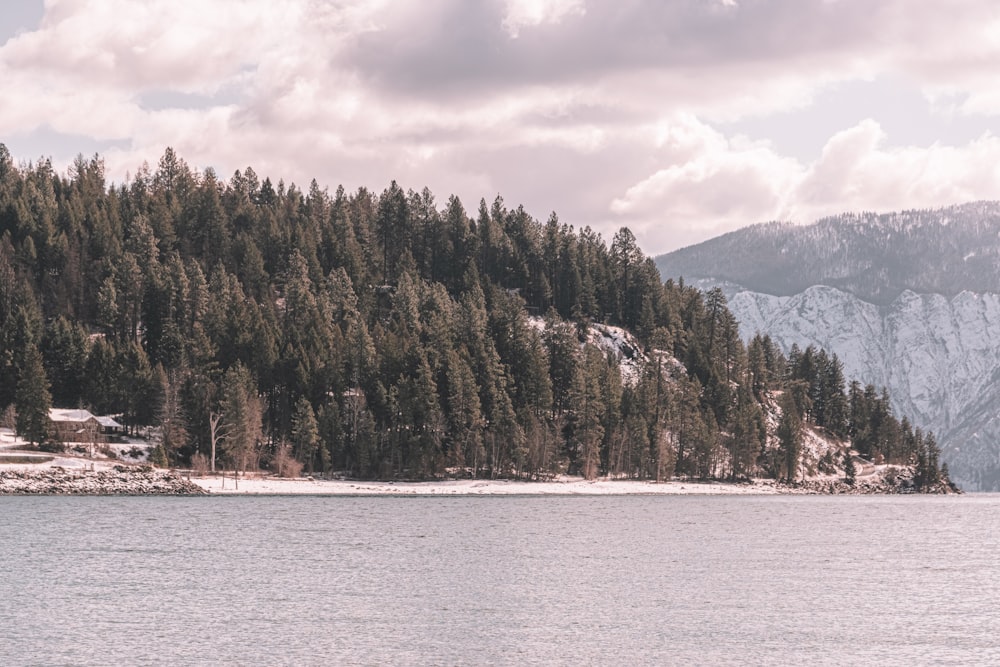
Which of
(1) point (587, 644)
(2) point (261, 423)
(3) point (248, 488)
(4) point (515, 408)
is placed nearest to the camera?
(1) point (587, 644)

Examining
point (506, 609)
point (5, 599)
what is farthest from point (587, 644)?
point (5, 599)

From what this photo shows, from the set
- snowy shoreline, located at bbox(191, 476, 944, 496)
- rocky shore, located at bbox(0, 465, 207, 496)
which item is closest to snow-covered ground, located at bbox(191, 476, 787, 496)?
snowy shoreline, located at bbox(191, 476, 944, 496)

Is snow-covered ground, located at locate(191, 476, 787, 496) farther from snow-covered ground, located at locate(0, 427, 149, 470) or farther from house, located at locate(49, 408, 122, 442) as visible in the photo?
house, located at locate(49, 408, 122, 442)

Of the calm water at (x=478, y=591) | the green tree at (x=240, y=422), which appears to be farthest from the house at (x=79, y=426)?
the calm water at (x=478, y=591)

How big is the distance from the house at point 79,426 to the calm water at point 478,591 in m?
42.1

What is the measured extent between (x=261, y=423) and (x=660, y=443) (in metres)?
66.7

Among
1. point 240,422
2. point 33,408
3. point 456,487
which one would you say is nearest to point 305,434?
point 240,422

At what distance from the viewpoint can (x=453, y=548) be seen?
88312mm

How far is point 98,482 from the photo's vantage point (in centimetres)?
14975

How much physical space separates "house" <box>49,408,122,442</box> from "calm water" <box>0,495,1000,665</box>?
4214 centimetres

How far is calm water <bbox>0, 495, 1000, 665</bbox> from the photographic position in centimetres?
4866

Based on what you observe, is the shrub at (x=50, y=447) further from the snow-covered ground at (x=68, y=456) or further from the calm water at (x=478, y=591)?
the calm water at (x=478, y=591)

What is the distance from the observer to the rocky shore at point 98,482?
144000mm

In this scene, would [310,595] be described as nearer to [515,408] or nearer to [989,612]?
[989,612]
